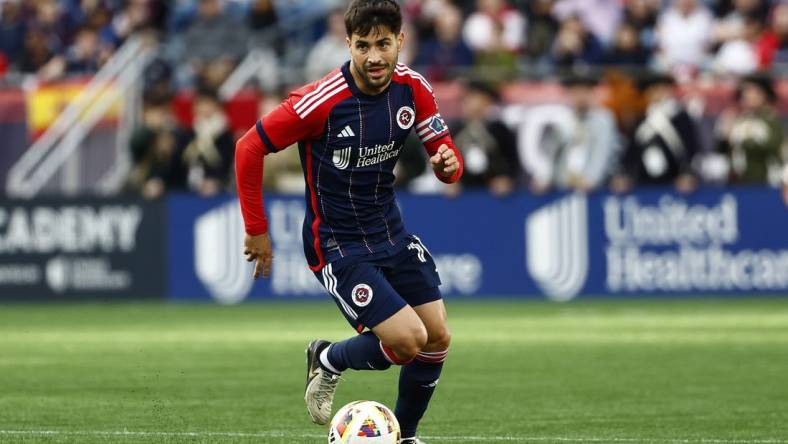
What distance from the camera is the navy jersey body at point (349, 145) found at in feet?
27.0

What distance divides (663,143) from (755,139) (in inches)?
44.0

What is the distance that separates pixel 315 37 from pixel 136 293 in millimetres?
6194

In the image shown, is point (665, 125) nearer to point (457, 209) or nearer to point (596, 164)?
point (596, 164)

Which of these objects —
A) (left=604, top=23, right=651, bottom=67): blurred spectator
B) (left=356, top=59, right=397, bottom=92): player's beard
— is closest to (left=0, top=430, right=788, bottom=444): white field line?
(left=356, top=59, right=397, bottom=92): player's beard

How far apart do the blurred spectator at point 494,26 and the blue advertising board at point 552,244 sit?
150 inches

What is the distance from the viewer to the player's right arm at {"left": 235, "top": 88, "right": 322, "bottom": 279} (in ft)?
26.8

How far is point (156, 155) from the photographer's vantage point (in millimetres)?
20984

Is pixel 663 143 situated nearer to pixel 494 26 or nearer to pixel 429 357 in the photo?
pixel 494 26

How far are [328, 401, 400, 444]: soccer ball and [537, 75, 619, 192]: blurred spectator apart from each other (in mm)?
12563

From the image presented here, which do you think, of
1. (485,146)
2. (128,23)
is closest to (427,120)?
(485,146)

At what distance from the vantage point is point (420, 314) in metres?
8.50

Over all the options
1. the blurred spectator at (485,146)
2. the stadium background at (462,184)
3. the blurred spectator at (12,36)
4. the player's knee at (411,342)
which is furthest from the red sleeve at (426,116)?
the blurred spectator at (12,36)

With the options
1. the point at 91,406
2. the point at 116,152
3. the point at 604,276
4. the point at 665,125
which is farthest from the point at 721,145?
the point at 91,406

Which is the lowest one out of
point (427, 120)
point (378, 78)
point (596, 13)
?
point (427, 120)
